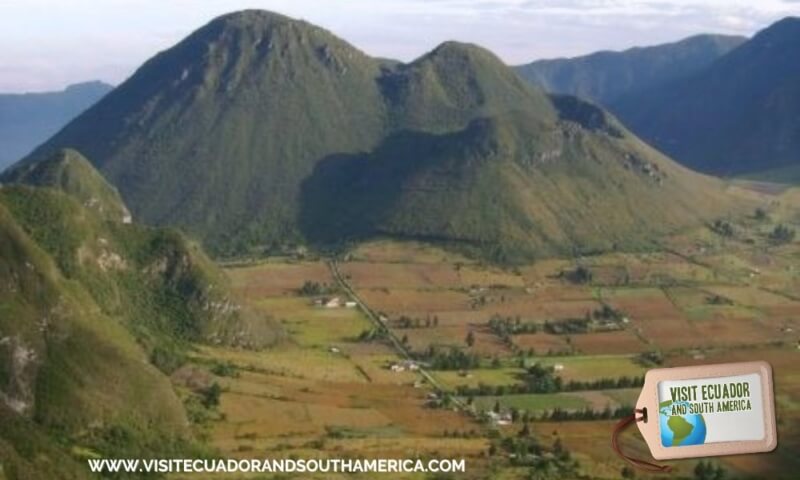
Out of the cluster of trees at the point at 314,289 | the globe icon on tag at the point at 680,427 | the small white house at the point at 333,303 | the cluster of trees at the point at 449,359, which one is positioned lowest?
the cluster of trees at the point at 449,359

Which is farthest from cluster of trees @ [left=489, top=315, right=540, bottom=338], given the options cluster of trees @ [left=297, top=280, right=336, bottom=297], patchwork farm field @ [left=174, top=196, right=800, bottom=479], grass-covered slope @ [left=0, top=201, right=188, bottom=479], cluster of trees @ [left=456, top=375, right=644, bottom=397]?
grass-covered slope @ [left=0, top=201, right=188, bottom=479]

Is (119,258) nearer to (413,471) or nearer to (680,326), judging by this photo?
(413,471)

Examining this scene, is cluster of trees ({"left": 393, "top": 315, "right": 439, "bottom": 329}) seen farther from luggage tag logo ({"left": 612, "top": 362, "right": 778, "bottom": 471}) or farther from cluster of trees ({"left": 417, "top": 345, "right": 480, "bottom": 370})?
luggage tag logo ({"left": 612, "top": 362, "right": 778, "bottom": 471})

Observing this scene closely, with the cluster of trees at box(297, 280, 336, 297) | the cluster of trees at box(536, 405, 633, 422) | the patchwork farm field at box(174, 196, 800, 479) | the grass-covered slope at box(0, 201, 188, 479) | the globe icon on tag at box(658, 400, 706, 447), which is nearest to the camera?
the globe icon on tag at box(658, 400, 706, 447)

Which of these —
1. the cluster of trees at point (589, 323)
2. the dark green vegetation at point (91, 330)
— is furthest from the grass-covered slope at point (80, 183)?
the cluster of trees at point (589, 323)

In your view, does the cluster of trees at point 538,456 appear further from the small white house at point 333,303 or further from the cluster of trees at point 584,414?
the small white house at point 333,303
